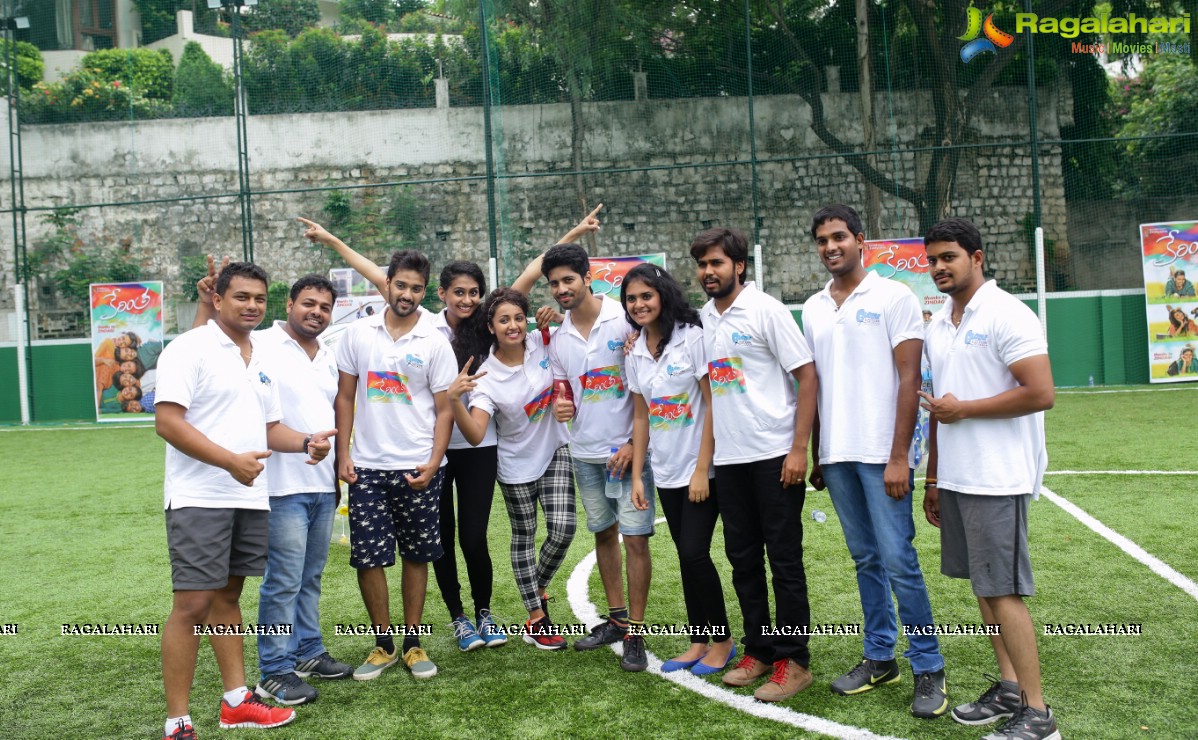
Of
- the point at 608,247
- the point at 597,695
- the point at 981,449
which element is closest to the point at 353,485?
the point at 597,695

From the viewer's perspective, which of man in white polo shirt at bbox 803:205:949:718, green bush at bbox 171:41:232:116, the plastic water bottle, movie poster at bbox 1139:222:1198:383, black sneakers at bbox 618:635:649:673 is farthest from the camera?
green bush at bbox 171:41:232:116

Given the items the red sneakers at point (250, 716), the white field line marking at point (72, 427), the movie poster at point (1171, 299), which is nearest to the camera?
the red sneakers at point (250, 716)

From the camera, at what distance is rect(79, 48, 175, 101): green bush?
788 inches

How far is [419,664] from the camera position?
4.48m

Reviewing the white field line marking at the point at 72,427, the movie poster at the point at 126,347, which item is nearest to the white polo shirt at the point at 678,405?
the white field line marking at the point at 72,427

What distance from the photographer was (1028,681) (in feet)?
11.2

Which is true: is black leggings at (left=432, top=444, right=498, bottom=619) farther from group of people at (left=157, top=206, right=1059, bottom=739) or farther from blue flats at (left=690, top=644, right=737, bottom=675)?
blue flats at (left=690, top=644, right=737, bottom=675)

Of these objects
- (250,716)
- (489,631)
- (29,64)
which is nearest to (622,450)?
(489,631)

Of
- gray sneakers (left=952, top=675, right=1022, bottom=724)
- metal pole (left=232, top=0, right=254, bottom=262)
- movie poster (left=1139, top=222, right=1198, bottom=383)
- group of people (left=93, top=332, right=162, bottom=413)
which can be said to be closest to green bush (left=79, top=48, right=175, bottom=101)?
metal pole (left=232, top=0, right=254, bottom=262)

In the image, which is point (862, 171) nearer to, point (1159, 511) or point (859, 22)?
point (859, 22)

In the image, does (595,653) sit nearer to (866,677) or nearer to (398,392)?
(866,677)

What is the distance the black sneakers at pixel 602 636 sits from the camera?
4.76 metres

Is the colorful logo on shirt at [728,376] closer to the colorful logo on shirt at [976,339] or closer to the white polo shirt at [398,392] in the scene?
the colorful logo on shirt at [976,339]

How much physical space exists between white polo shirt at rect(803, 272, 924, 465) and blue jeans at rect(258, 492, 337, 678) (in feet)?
7.09
